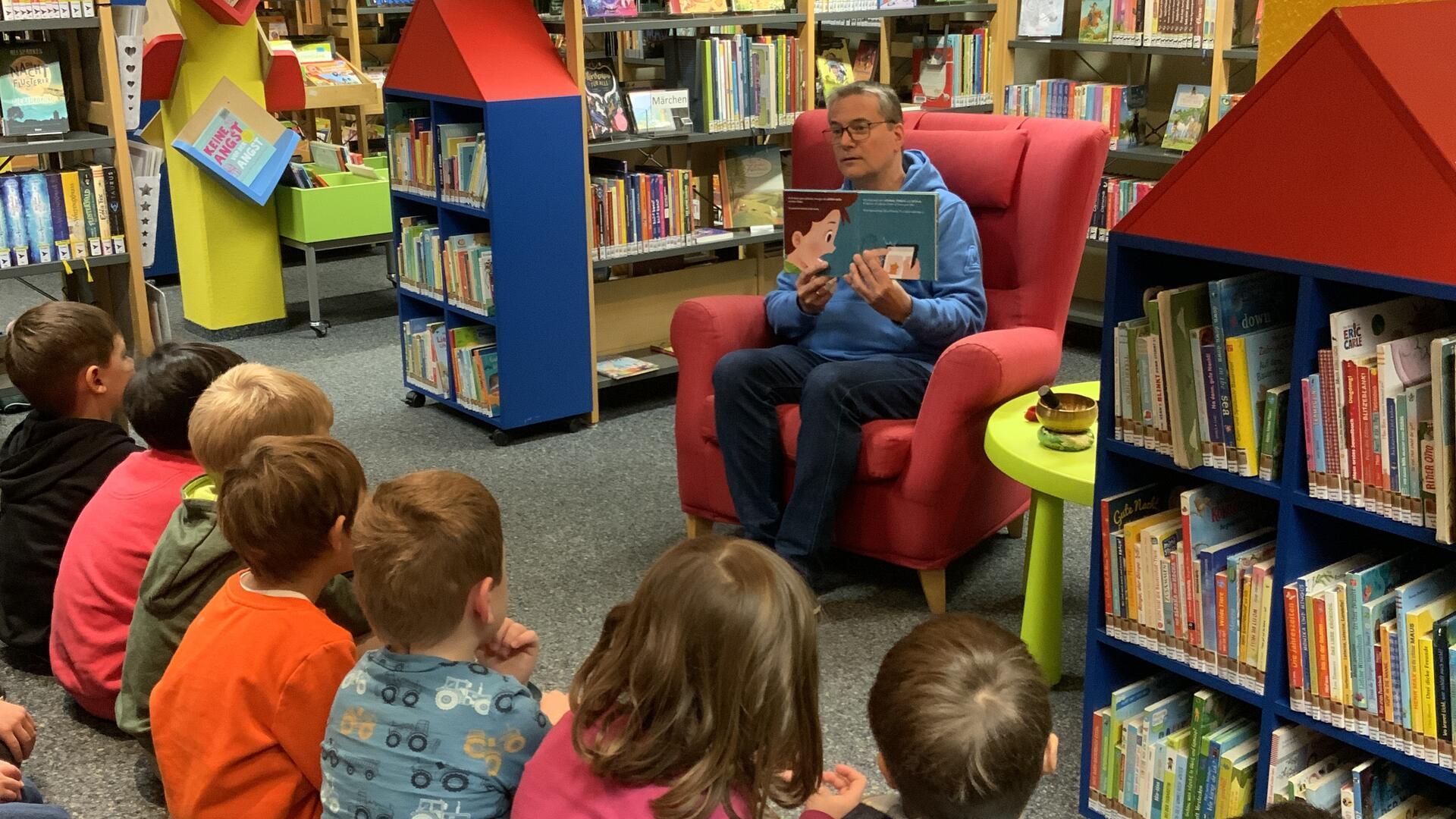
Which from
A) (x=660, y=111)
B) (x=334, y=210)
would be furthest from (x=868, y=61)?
(x=334, y=210)

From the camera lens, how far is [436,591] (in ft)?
5.47

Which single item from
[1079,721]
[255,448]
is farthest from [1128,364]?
[255,448]

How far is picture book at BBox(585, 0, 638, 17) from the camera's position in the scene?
438 cm

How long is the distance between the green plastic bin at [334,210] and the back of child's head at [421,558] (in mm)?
4299

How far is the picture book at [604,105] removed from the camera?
14.5ft

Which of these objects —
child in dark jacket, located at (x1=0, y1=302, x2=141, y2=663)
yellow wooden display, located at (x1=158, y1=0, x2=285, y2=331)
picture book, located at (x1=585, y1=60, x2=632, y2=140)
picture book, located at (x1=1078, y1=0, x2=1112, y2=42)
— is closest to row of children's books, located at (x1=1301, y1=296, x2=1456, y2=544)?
child in dark jacket, located at (x1=0, y1=302, x2=141, y2=663)

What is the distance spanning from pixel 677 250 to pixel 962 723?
11.2ft

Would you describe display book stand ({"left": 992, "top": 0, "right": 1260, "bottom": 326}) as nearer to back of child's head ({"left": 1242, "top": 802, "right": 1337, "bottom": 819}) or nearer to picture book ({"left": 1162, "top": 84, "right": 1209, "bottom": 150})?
picture book ({"left": 1162, "top": 84, "right": 1209, "bottom": 150})

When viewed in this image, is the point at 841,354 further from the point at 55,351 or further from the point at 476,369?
the point at 55,351

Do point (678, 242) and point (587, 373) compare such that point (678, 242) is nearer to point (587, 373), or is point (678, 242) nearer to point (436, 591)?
point (587, 373)

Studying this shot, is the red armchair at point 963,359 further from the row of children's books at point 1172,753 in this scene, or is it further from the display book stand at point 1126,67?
the display book stand at point 1126,67

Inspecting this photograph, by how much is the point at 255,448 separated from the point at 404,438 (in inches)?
100

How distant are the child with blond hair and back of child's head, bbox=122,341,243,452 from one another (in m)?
0.19

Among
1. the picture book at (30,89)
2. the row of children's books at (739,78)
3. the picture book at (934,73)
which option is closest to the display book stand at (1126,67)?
the picture book at (934,73)
